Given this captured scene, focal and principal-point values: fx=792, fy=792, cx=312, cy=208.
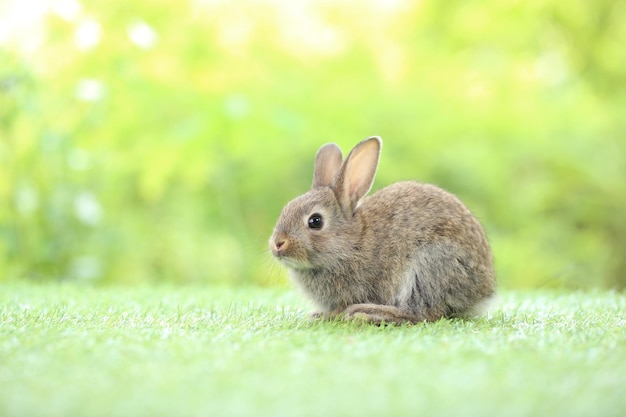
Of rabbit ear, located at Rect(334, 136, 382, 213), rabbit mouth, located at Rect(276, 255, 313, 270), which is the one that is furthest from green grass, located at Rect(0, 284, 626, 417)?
rabbit ear, located at Rect(334, 136, 382, 213)

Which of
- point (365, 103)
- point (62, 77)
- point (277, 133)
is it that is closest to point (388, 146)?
point (365, 103)

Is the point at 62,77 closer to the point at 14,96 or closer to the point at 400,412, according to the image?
the point at 14,96

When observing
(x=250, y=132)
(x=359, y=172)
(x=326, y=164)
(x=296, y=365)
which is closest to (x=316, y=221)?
(x=359, y=172)

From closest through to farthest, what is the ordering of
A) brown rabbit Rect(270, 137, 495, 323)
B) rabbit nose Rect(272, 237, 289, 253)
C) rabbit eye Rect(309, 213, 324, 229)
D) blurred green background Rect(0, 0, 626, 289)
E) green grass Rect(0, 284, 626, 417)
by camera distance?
green grass Rect(0, 284, 626, 417) < brown rabbit Rect(270, 137, 495, 323) < rabbit nose Rect(272, 237, 289, 253) < rabbit eye Rect(309, 213, 324, 229) < blurred green background Rect(0, 0, 626, 289)

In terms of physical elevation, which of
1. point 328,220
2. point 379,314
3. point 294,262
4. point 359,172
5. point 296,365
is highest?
point 359,172

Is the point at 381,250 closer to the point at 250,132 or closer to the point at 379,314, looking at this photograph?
the point at 379,314

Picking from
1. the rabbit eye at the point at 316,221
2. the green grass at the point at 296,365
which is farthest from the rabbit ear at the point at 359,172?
the green grass at the point at 296,365

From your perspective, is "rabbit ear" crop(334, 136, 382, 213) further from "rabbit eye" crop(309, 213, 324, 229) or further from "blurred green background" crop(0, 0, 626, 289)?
"blurred green background" crop(0, 0, 626, 289)
